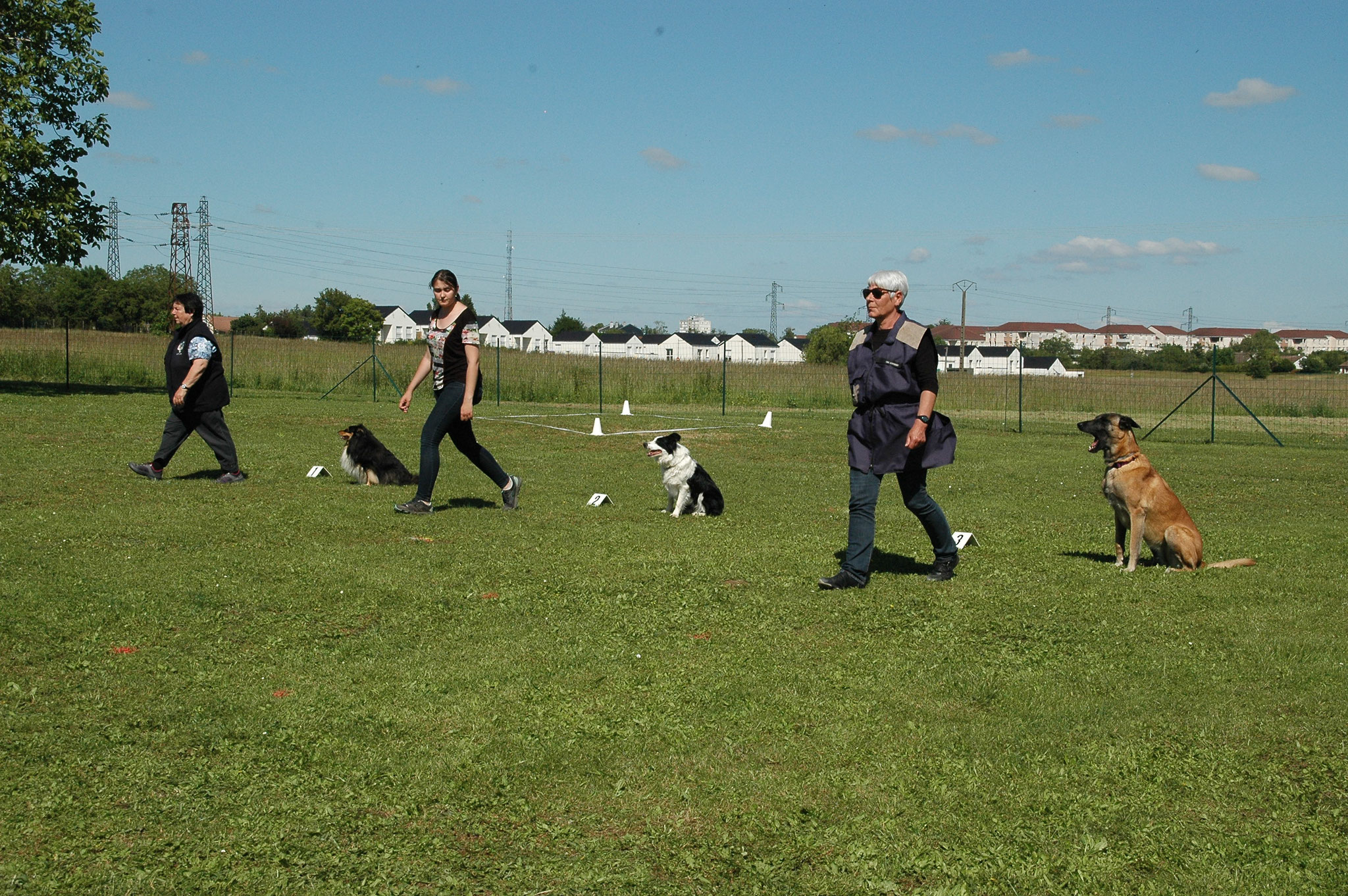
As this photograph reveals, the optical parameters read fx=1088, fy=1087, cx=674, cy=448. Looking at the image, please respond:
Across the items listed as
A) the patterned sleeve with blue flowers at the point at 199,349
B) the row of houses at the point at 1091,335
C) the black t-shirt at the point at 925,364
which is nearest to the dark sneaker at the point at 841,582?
the black t-shirt at the point at 925,364

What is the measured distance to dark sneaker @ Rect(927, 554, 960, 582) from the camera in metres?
7.00

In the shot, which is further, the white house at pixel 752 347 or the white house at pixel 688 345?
the white house at pixel 688 345

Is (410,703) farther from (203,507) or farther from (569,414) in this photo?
(569,414)

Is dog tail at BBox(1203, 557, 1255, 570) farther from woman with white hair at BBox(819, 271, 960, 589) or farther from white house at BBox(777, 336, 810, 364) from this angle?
white house at BBox(777, 336, 810, 364)

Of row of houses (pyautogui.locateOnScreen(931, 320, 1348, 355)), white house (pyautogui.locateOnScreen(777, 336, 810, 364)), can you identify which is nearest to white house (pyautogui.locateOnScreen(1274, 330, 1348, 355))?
row of houses (pyautogui.locateOnScreen(931, 320, 1348, 355))

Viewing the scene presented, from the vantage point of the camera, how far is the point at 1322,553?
823 cm

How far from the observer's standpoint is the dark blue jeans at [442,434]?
354 inches

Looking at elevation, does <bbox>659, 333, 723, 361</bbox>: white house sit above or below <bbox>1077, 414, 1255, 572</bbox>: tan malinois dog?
above

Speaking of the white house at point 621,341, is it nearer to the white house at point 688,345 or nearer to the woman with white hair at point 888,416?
the white house at point 688,345

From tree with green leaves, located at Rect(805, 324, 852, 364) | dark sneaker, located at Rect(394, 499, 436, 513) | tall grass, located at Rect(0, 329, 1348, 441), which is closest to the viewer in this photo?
dark sneaker, located at Rect(394, 499, 436, 513)

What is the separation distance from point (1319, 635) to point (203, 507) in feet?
26.8

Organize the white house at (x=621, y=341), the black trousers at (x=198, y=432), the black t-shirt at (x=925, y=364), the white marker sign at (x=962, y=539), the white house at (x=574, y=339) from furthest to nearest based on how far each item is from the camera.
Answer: the white house at (x=574, y=339)
the white house at (x=621, y=341)
the black trousers at (x=198, y=432)
the white marker sign at (x=962, y=539)
the black t-shirt at (x=925, y=364)

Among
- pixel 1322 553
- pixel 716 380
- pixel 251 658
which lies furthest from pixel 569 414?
pixel 251 658

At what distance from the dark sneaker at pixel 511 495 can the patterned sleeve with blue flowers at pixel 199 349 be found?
336 cm
